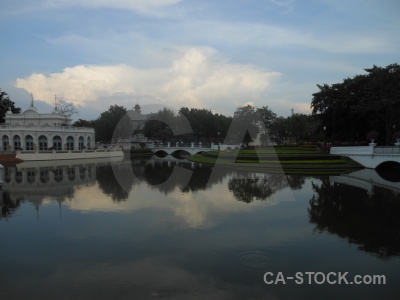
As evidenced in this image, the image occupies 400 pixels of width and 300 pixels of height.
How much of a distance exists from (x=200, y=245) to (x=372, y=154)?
93.2 ft

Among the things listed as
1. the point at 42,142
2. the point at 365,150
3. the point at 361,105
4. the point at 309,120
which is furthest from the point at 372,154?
the point at 42,142

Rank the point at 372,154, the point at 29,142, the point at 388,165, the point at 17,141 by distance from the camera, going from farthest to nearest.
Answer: the point at 29,142, the point at 17,141, the point at 388,165, the point at 372,154

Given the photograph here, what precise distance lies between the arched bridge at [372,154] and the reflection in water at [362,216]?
11551 millimetres

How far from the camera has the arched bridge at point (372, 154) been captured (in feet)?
97.3

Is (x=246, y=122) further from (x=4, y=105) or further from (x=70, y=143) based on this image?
(x=4, y=105)

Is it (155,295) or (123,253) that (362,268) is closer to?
(155,295)

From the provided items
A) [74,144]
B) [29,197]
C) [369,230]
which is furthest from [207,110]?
[369,230]

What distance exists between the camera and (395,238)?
35.6 feet

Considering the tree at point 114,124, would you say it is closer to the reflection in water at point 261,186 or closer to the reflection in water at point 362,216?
the reflection in water at point 261,186

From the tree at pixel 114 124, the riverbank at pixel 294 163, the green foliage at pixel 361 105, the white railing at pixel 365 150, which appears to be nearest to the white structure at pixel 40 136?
the tree at pixel 114 124

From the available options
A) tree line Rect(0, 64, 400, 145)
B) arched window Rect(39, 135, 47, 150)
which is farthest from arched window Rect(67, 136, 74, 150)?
tree line Rect(0, 64, 400, 145)

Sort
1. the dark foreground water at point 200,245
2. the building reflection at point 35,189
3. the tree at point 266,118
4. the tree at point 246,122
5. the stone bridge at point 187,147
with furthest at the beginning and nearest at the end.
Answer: the tree at point 266,118 < the tree at point 246,122 < the stone bridge at point 187,147 < the building reflection at point 35,189 < the dark foreground water at point 200,245

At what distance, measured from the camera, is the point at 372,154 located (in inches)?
1262

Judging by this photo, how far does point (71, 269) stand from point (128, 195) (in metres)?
10.5
